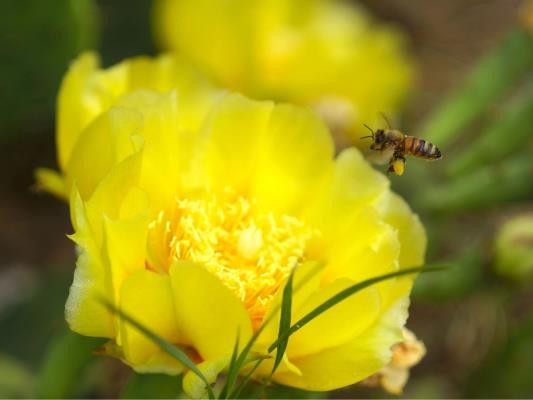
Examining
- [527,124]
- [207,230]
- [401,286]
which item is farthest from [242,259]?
[527,124]

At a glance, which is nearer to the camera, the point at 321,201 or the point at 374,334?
the point at 374,334

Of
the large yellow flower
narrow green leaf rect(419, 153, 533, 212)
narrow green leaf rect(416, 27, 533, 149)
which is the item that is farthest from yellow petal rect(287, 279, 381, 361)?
narrow green leaf rect(416, 27, 533, 149)

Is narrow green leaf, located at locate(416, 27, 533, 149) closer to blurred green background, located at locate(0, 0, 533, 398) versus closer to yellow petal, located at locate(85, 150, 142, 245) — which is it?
blurred green background, located at locate(0, 0, 533, 398)

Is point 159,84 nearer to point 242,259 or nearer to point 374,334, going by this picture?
point 242,259

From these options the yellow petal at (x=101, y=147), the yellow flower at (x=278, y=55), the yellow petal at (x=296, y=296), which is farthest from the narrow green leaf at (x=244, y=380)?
the yellow flower at (x=278, y=55)

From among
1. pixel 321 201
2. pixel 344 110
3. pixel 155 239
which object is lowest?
pixel 155 239

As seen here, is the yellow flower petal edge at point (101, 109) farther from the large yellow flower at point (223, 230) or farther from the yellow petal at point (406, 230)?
the yellow petal at point (406, 230)
